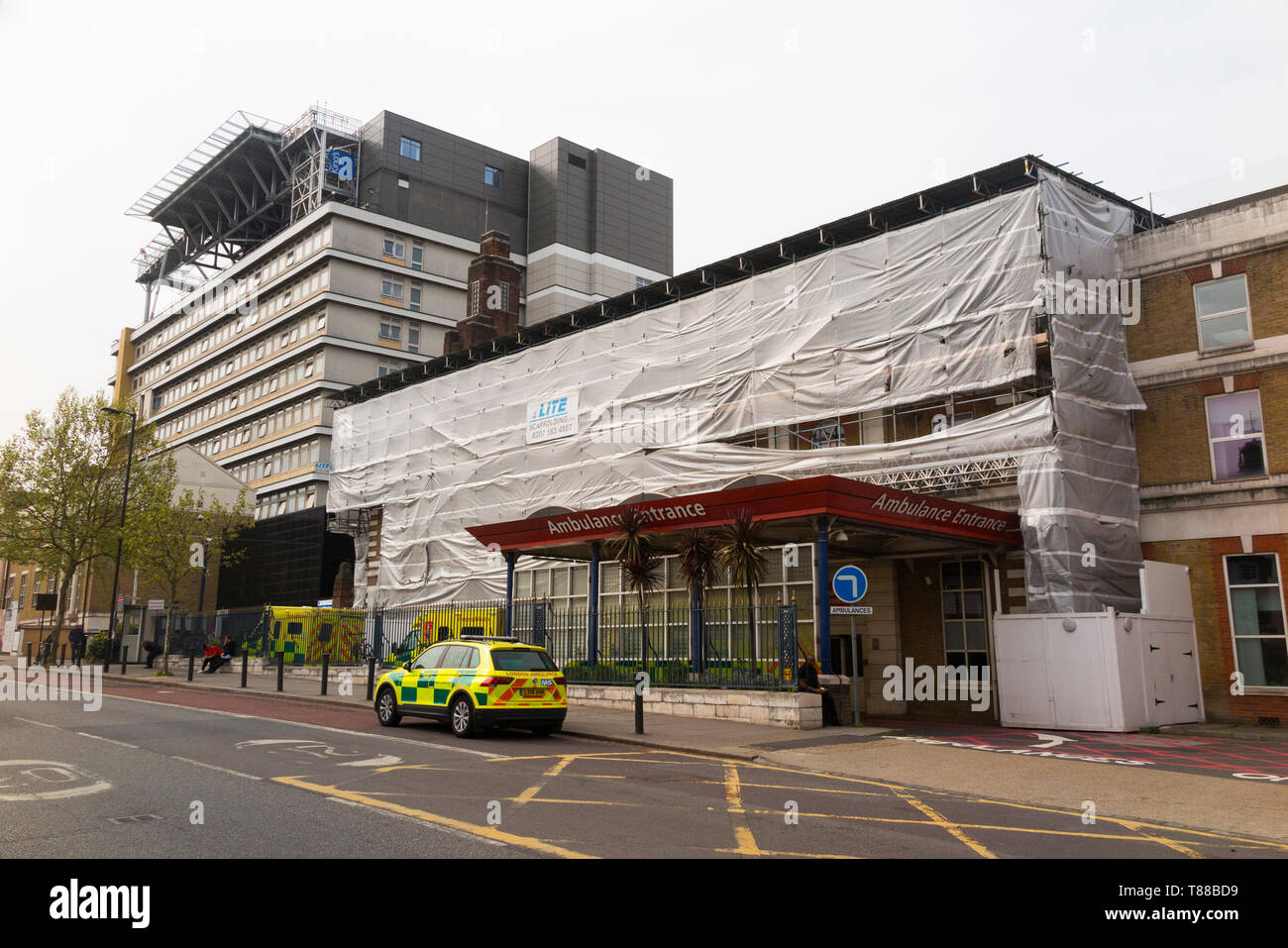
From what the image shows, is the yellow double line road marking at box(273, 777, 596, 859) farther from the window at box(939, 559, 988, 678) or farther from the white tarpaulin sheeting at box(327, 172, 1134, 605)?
the window at box(939, 559, 988, 678)

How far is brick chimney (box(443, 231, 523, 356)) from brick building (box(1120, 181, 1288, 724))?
112 feet

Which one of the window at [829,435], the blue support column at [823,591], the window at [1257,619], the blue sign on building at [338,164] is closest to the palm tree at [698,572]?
the blue support column at [823,591]

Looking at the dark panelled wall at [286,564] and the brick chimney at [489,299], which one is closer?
the brick chimney at [489,299]

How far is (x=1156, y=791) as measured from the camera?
1124 centimetres

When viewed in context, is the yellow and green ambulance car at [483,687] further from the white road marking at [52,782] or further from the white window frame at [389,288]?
the white window frame at [389,288]

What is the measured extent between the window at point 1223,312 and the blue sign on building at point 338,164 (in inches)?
2210

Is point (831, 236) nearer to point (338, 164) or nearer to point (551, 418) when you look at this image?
point (551, 418)

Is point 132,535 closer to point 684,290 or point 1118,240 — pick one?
point 684,290

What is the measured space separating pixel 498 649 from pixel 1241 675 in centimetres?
1696

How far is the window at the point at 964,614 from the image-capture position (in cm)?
2291

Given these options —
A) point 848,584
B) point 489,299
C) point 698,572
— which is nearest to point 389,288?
point 489,299

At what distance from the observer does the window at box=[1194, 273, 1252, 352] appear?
22312 millimetres

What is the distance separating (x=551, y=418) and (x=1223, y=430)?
21511 millimetres

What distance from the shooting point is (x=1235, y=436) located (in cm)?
2202
